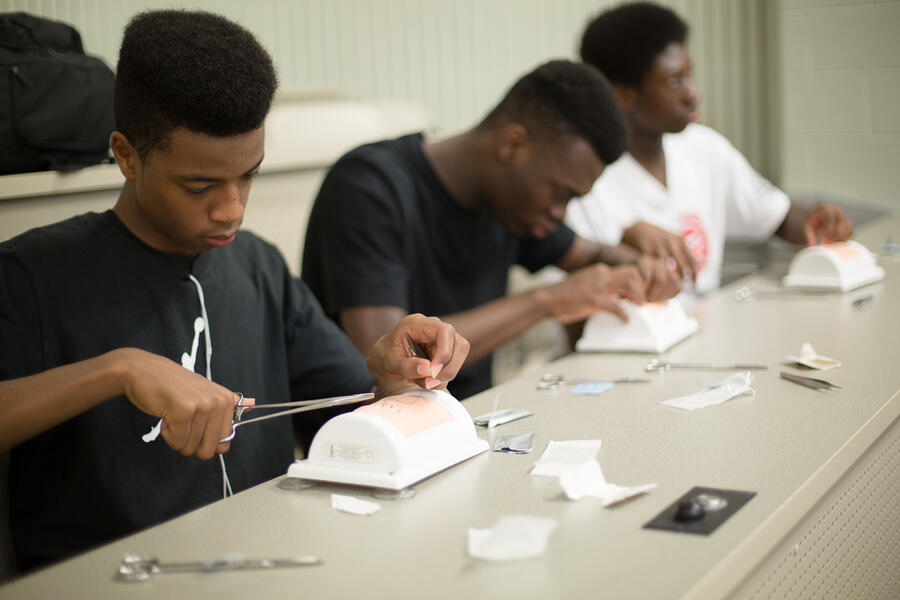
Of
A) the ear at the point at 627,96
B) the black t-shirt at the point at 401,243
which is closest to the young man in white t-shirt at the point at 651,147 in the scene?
the ear at the point at 627,96

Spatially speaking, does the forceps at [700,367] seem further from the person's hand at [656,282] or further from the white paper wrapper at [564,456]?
the white paper wrapper at [564,456]

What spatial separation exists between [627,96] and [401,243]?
3.12 ft

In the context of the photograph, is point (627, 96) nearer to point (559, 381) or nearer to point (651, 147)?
point (651, 147)

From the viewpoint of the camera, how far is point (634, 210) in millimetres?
2527

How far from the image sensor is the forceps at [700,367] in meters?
1.52

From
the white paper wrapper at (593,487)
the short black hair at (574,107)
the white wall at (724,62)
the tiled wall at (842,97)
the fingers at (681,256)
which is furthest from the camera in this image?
the tiled wall at (842,97)

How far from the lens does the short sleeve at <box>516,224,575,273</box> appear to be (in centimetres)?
221

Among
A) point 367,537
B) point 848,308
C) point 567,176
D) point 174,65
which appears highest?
point 174,65

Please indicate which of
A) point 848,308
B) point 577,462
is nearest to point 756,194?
point 848,308

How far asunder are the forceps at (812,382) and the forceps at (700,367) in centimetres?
9

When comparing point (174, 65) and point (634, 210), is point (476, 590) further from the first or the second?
point (634, 210)

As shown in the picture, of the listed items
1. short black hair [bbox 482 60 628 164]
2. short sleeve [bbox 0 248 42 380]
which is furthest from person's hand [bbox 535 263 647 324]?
short sleeve [bbox 0 248 42 380]

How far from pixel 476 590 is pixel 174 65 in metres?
0.77

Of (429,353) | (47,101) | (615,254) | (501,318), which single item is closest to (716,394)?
(429,353)
